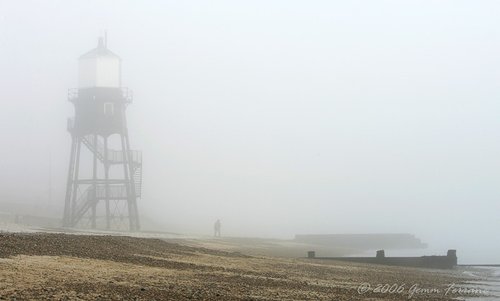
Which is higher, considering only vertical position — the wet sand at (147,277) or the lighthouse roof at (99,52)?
the lighthouse roof at (99,52)

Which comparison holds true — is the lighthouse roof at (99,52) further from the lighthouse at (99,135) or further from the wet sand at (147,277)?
the wet sand at (147,277)

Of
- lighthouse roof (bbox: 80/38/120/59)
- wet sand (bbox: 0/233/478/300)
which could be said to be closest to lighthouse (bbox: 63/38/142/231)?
lighthouse roof (bbox: 80/38/120/59)

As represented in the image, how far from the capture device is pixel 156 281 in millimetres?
13680

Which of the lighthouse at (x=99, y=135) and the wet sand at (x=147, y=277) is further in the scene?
the lighthouse at (x=99, y=135)

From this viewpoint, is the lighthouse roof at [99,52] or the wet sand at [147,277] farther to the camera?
the lighthouse roof at [99,52]

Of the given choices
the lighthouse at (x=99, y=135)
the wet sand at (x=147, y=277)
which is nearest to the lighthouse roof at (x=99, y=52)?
the lighthouse at (x=99, y=135)

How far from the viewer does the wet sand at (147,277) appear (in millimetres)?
11430

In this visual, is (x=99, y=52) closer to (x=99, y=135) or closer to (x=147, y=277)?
(x=99, y=135)

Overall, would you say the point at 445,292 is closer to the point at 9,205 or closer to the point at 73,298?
the point at 73,298

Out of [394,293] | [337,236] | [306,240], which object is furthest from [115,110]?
[337,236]

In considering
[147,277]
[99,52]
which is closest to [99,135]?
[99,52]

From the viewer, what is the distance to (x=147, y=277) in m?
14.2

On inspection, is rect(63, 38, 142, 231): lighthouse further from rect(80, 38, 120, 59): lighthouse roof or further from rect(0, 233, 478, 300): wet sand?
rect(0, 233, 478, 300): wet sand

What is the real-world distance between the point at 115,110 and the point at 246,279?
39427 mm
